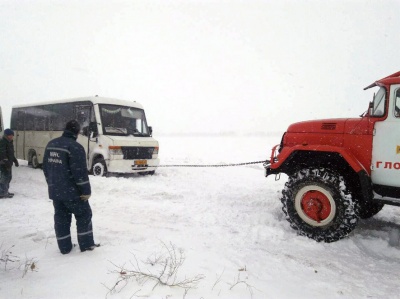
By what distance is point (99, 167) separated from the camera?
9.95 metres

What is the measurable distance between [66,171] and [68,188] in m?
0.22

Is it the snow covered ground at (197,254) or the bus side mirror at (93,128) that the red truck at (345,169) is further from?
the bus side mirror at (93,128)

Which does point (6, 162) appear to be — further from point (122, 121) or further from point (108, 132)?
point (122, 121)

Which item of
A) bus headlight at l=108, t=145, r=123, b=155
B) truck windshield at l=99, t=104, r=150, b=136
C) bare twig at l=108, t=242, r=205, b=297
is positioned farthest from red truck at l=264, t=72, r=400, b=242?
truck windshield at l=99, t=104, r=150, b=136

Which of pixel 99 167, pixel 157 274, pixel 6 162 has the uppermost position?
pixel 6 162

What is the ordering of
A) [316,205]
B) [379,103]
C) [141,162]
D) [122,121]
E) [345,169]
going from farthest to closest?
[122,121], [141,162], [345,169], [316,205], [379,103]

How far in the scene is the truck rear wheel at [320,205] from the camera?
4203mm

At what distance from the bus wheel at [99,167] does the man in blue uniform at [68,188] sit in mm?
6280

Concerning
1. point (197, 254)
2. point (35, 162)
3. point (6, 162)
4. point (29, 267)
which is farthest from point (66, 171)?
Answer: point (35, 162)

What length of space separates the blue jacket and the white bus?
607 cm

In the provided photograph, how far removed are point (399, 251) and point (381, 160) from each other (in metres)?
1.38

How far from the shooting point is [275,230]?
4.69 meters

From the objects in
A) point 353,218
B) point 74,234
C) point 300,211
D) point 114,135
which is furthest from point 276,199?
point 114,135

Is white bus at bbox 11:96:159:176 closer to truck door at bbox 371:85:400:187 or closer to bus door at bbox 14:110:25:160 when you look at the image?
bus door at bbox 14:110:25:160
